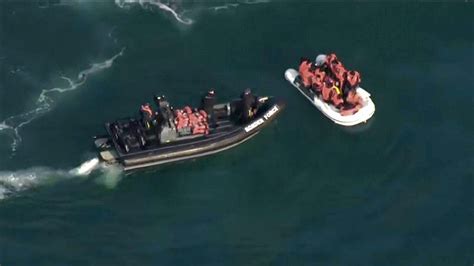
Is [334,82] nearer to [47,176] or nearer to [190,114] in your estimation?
[190,114]

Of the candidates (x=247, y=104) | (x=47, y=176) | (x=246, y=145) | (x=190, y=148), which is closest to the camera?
(x=47, y=176)

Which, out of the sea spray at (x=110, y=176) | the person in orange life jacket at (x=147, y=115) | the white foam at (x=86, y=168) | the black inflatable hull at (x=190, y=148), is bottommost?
the sea spray at (x=110, y=176)

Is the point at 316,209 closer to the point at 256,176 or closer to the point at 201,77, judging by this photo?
the point at 256,176

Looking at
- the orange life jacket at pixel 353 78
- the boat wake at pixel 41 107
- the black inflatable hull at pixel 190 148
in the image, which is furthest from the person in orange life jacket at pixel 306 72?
the boat wake at pixel 41 107

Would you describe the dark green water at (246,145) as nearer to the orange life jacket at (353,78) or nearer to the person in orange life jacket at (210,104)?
the person in orange life jacket at (210,104)

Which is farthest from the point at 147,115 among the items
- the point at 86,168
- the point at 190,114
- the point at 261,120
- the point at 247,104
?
the point at 261,120

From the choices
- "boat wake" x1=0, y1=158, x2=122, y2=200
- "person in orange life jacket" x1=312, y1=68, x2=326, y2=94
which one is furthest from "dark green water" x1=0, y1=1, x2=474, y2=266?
"person in orange life jacket" x1=312, y1=68, x2=326, y2=94

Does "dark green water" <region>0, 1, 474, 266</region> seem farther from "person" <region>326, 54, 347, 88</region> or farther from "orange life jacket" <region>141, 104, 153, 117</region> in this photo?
"orange life jacket" <region>141, 104, 153, 117</region>
